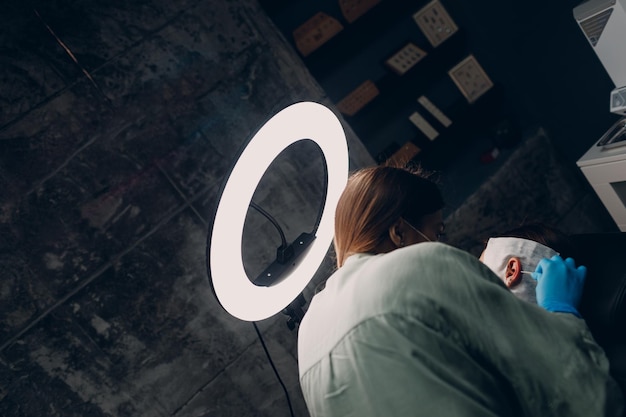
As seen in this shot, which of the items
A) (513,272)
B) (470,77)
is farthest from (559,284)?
(470,77)

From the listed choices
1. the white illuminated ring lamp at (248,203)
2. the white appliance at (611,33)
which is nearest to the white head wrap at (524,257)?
the white illuminated ring lamp at (248,203)

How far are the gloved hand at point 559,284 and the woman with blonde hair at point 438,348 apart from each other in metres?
0.19

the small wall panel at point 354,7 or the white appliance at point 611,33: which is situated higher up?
the small wall panel at point 354,7

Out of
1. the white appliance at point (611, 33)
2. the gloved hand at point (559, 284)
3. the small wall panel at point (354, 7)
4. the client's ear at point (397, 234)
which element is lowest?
the gloved hand at point (559, 284)

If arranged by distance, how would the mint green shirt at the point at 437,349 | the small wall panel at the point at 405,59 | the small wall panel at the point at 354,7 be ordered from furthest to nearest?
the small wall panel at the point at 405,59
the small wall panel at the point at 354,7
the mint green shirt at the point at 437,349

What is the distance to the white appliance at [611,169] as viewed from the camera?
2.18m

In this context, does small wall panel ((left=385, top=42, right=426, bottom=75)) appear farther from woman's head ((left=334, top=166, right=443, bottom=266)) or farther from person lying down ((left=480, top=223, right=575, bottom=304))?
woman's head ((left=334, top=166, right=443, bottom=266))

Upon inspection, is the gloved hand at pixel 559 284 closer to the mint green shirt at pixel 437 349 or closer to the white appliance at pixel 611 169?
the mint green shirt at pixel 437 349

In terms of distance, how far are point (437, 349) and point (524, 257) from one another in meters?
0.76

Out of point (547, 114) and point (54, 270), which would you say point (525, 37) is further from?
point (54, 270)

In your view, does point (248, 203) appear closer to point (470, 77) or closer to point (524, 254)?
point (524, 254)

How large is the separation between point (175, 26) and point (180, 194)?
817 mm

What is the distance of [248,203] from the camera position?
3.68 feet

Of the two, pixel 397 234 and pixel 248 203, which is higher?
pixel 248 203
